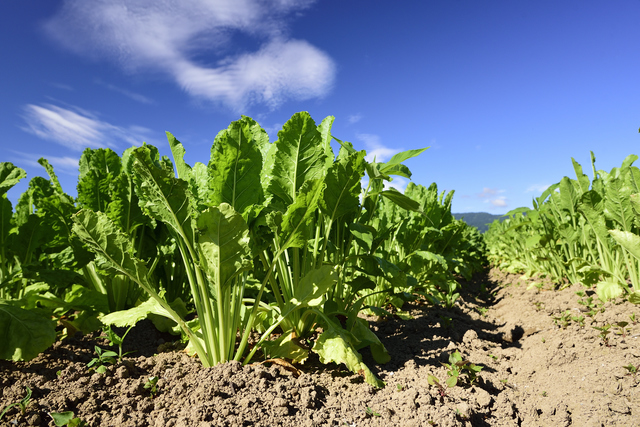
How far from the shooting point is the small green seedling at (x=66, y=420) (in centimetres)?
145

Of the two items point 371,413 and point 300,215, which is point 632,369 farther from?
point 300,215

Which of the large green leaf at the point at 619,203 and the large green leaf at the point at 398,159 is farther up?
the large green leaf at the point at 398,159

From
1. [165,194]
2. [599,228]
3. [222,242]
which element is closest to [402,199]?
[222,242]

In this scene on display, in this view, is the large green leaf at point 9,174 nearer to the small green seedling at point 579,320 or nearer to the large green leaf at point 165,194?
the large green leaf at point 165,194

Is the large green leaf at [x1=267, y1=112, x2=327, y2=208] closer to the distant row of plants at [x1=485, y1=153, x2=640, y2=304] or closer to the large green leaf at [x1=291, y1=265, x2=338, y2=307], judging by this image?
the large green leaf at [x1=291, y1=265, x2=338, y2=307]

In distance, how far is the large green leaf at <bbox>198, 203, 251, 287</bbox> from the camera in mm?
1560

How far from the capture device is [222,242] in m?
1.61

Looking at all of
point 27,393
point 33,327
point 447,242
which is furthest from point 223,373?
point 447,242

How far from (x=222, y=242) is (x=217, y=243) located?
0.07 feet

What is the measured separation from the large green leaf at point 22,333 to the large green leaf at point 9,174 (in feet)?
3.59

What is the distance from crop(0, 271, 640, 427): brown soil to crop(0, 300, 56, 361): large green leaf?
13cm

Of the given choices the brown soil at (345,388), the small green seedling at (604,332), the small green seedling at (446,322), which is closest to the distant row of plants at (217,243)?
the brown soil at (345,388)

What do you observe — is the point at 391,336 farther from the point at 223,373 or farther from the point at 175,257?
the point at 175,257

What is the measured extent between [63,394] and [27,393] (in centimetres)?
18
